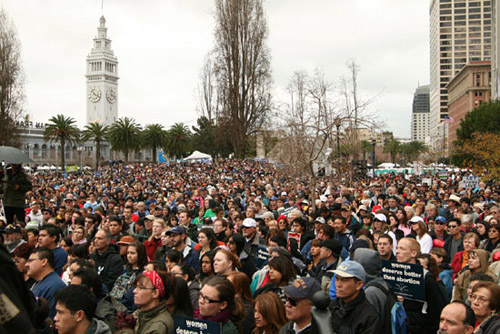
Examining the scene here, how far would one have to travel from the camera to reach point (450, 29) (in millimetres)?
168000

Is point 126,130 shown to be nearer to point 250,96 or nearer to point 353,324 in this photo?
point 250,96

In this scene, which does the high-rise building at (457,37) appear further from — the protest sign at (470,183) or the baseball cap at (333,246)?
the baseball cap at (333,246)

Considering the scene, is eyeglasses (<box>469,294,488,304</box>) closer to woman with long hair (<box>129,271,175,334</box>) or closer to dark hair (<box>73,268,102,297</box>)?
woman with long hair (<box>129,271,175,334</box>)

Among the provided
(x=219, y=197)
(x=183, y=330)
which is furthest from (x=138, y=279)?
(x=219, y=197)

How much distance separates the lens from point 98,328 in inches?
156

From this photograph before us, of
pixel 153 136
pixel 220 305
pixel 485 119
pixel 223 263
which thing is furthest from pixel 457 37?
pixel 220 305

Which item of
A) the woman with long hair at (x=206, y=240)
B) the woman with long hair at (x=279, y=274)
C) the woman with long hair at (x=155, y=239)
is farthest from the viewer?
the woman with long hair at (x=155, y=239)

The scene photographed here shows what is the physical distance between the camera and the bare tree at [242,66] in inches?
2083

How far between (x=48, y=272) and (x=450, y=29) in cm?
18416

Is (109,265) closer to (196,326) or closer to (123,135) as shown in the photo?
(196,326)

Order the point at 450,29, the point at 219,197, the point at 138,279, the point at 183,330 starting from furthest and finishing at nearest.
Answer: the point at 450,29
the point at 219,197
the point at 138,279
the point at 183,330

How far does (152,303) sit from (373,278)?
2137 millimetres

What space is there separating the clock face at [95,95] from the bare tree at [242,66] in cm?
11838

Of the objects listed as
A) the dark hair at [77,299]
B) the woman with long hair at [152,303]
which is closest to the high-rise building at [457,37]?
the woman with long hair at [152,303]
